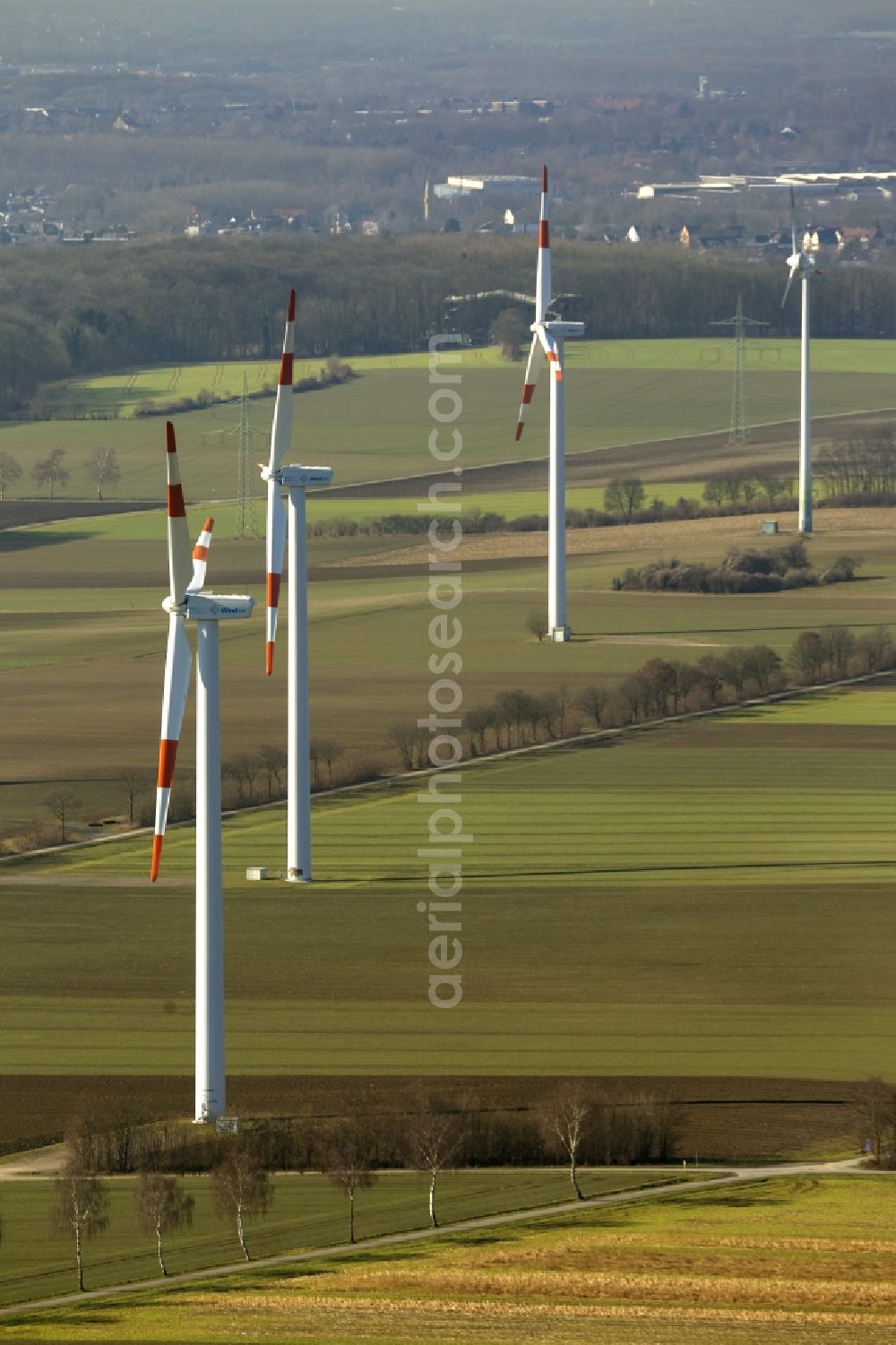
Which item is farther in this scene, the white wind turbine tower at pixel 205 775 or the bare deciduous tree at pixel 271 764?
the bare deciduous tree at pixel 271 764

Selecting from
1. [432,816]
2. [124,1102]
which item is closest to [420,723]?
[432,816]

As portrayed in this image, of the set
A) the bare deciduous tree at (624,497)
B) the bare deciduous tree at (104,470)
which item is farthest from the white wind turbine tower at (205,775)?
the bare deciduous tree at (104,470)

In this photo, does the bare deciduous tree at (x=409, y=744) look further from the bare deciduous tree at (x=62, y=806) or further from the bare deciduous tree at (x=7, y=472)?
the bare deciduous tree at (x=7, y=472)

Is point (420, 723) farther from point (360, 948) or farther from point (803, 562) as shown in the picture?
point (803, 562)

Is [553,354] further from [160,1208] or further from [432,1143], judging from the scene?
[160,1208]

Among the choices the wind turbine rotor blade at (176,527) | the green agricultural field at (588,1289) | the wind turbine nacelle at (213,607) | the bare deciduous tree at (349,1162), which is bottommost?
the green agricultural field at (588,1289)

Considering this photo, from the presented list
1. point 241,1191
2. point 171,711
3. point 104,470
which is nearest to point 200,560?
point 171,711

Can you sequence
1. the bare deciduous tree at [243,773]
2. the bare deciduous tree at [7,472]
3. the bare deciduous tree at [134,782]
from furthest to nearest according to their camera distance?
the bare deciduous tree at [7,472] → the bare deciduous tree at [243,773] → the bare deciduous tree at [134,782]
